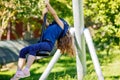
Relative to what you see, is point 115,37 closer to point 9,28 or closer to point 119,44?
point 119,44

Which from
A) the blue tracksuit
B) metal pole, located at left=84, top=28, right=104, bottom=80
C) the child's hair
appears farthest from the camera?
metal pole, located at left=84, top=28, right=104, bottom=80

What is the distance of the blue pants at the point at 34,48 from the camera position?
542 cm

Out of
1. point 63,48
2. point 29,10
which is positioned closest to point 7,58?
point 29,10

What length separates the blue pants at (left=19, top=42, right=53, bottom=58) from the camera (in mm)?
5422

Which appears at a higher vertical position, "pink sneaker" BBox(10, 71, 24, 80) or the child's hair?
the child's hair

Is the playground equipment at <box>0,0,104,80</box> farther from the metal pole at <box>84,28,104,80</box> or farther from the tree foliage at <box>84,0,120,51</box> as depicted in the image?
the tree foliage at <box>84,0,120,51</box>

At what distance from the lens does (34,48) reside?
18.1ft

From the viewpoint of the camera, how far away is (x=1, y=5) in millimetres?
15062

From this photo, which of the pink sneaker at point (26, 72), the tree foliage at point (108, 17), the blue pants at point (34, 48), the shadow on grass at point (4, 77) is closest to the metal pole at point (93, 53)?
the blue pants at point (34, 48)

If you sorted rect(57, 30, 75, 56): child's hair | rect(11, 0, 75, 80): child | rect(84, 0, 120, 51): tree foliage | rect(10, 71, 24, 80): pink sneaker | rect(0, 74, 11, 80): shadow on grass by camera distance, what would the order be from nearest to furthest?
rect(10, 71, 24, 80): pink sneaker → rect(11, 0, 75, 80): child → rect(57, 30, 75, 56): child's hair → rect(84, 0, 120, 51): tree foliage → rect(0, 74, 11, 80): shadow on grass

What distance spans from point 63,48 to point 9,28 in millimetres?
21355

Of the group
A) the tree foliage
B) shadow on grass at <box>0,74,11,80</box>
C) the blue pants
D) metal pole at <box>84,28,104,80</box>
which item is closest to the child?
the blue pants

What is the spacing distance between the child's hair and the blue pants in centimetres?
62

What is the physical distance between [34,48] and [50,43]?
0.32 meters
